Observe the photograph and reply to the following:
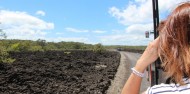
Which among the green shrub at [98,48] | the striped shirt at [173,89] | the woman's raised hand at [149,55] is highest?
the woman's raised hand at [149,55]

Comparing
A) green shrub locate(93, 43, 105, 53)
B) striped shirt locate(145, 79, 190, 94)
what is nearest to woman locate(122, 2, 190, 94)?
striped shirt locate(145, 79, 190, 94)

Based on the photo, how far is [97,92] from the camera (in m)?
14.4

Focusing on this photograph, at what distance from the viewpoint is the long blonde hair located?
1.97 metres

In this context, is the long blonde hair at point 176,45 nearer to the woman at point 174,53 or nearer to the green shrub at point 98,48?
the woman at point 174,53

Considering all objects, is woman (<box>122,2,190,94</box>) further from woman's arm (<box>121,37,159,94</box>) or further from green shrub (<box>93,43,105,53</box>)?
green shrub (<box>93,43,105,53</box>)

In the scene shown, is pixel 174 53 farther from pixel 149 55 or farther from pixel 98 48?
pixel 98 48

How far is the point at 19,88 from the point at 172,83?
13.7 metres

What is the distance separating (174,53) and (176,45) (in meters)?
0.05

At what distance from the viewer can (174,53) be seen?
1.99 meters

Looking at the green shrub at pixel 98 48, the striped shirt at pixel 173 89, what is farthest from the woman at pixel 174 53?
the green shrub at pixel 98 48

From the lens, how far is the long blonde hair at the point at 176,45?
1974 mm

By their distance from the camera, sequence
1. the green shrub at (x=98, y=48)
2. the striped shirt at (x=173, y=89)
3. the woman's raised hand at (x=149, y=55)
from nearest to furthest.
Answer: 1. the striped shirt at (x=173, y=89)
2. the woman's raised hand at (x=149, y=55)
3. the green shrub at (x=98, y=48)

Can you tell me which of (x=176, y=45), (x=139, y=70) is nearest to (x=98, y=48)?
(x=139, y=70)

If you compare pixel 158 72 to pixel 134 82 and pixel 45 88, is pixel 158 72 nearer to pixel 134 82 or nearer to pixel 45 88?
pixel 134 82
